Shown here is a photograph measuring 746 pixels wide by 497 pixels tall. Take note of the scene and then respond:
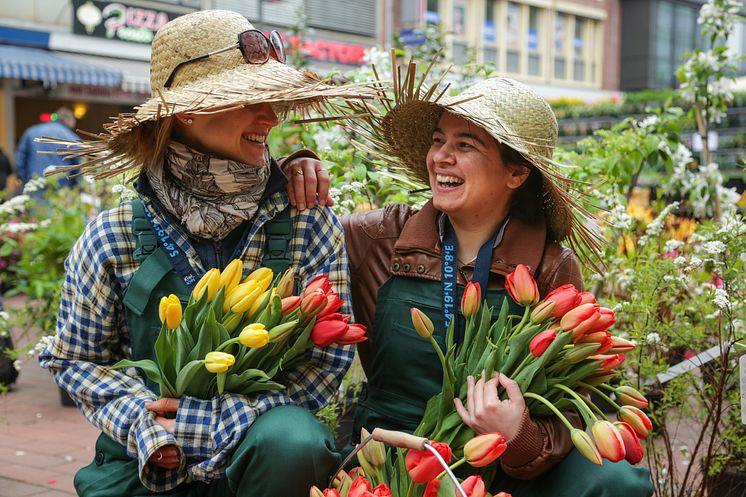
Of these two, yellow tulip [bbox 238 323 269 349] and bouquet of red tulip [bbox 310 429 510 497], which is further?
yellow tulip [bbox 238 323 269 349]

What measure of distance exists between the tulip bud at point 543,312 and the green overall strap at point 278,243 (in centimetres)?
75

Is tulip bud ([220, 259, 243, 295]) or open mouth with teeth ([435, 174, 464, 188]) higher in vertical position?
open mouth with teeth ([435, 174, 464, 188])

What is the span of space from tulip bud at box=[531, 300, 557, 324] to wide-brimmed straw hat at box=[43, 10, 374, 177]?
0.80 metres

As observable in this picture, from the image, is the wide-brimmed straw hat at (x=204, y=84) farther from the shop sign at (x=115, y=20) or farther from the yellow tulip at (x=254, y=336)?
the shop sign at (x=115, y=20)

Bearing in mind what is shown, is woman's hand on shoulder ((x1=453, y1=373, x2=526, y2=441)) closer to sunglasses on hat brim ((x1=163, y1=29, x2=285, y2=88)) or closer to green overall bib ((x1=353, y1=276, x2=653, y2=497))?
green overall bib ((x1=353, y1=276, x2=653, y2=497))

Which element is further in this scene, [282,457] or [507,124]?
[507,124]

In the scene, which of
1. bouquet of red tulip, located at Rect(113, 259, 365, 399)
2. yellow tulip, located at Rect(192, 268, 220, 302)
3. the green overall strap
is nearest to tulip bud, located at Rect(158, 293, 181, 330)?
bouquet of red tulip, located at Rect(113, 259, 365, 399)

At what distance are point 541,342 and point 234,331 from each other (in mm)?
745

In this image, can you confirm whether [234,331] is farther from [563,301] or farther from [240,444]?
[563,301]

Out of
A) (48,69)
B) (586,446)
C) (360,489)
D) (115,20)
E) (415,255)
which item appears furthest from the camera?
(115,20)

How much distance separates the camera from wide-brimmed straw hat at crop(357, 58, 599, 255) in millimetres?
2551

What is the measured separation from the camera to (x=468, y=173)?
2643 millimetres

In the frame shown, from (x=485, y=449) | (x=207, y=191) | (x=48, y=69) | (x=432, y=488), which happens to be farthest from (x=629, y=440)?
(x=48, y=69)

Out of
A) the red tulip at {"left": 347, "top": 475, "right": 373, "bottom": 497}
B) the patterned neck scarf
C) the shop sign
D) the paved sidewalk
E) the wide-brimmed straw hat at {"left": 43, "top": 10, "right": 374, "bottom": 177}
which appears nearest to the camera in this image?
the red tulip at {"left": 347, "top": 475, "right": 373, "bottom": 497}
